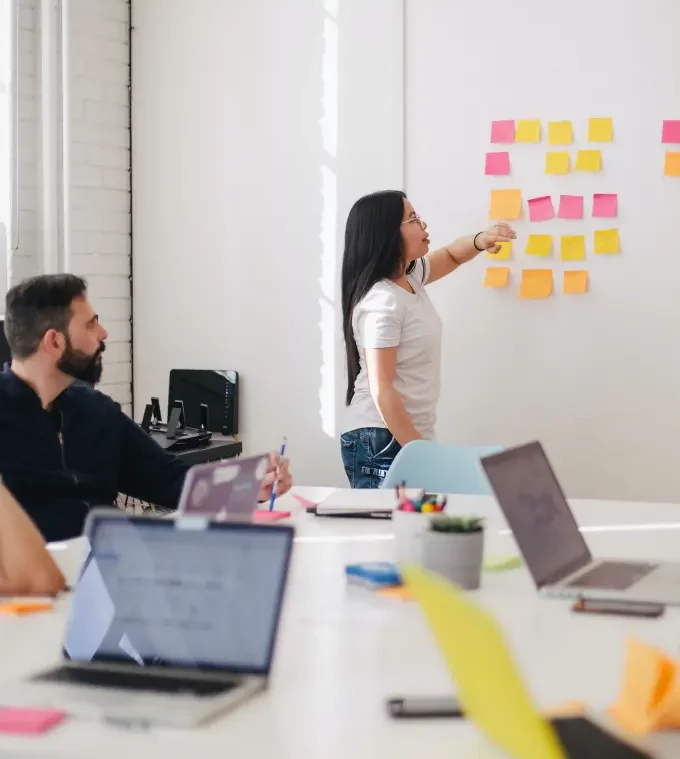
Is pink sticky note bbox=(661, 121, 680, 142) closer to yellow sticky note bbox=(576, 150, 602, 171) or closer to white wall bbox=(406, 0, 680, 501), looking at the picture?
white wall bbox=(406, 0, 680, 501)

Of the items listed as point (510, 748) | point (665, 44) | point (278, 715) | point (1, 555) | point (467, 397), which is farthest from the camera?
point (467, 397)

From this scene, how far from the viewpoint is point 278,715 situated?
1129 millimetres

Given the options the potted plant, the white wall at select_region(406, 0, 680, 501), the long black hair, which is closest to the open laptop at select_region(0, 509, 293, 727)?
the potted plant

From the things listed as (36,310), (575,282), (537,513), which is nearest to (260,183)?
(575,282)

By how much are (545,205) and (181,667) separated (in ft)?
8.69

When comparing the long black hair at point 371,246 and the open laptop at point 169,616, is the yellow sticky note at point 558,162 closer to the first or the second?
the long black hair at point 371,246

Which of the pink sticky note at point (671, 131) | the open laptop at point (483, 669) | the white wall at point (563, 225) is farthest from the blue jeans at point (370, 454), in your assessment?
the open laptop at point (483, 669)

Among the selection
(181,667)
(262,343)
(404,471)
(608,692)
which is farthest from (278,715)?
(262,343)

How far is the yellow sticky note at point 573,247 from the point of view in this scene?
3521 mm

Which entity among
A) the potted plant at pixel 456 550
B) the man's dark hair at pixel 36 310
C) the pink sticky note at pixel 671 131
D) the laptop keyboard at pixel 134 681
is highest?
the pink sticky note at pixel 671 131

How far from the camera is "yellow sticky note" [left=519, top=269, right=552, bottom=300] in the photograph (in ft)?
11.7

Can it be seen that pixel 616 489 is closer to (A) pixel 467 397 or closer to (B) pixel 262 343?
(A) pixel 467 397

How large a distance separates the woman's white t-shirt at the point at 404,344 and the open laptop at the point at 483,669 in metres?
2.53

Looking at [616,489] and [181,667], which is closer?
[181,667]
